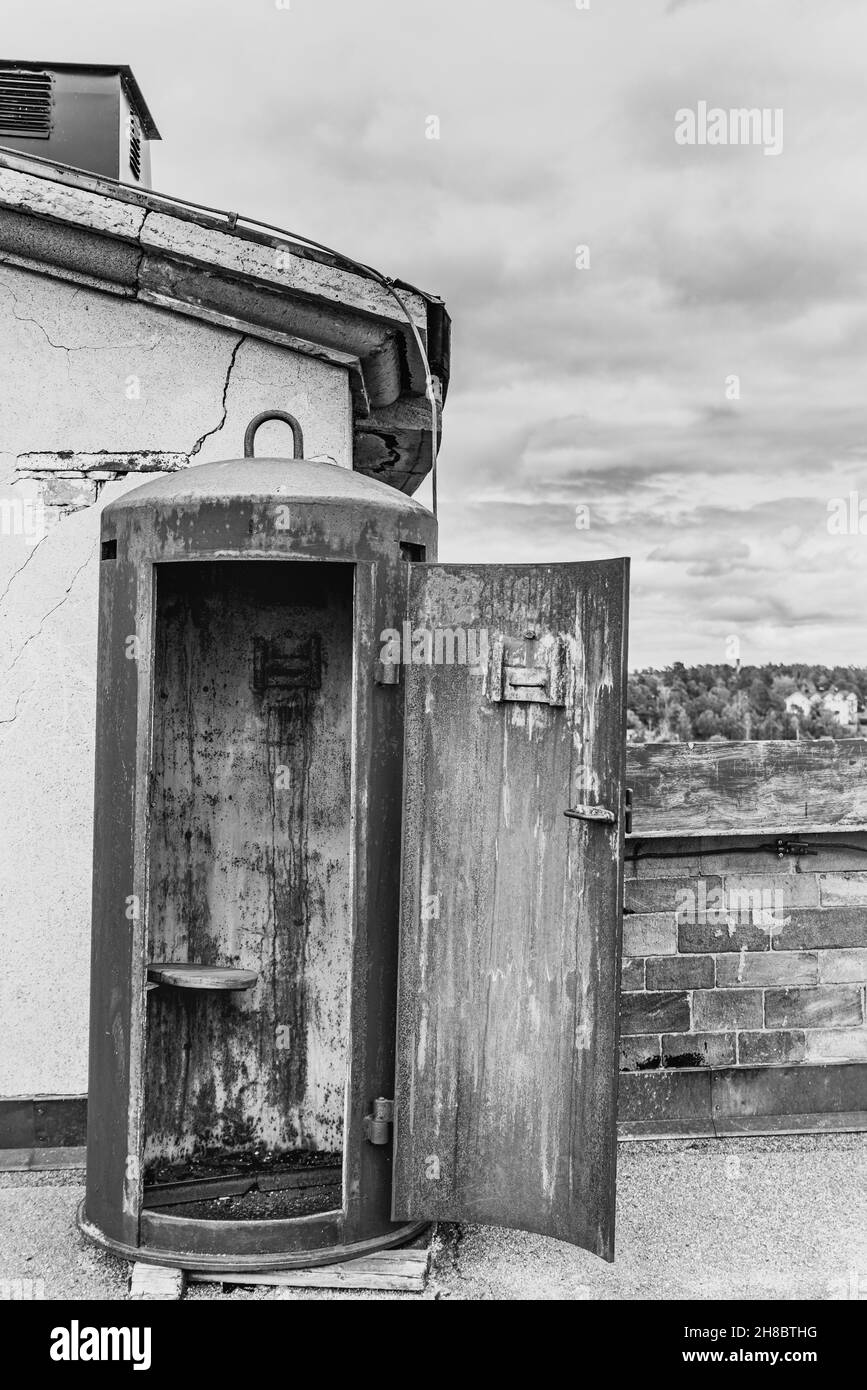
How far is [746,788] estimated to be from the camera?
429 cm

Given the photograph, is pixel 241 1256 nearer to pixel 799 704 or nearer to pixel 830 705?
pixel 799 704

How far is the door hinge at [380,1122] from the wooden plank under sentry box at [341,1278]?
1.15ft

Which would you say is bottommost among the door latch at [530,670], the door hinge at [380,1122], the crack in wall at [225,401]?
the door hinge at [380,1122]

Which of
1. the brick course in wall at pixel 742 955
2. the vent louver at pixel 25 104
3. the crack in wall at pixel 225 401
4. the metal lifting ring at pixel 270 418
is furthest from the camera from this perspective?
the vent louver at pixel 25 104

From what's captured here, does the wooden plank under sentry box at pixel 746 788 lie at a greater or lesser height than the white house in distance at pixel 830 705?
lesser

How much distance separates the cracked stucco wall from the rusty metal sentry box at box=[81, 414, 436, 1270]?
427mm

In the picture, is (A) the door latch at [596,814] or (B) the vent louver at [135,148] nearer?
(A) the door latch at [596,814]

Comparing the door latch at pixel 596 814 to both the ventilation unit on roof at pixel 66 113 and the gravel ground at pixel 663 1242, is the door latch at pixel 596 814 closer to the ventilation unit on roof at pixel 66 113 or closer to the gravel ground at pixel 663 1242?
the gravel ground at pixel 663 1242

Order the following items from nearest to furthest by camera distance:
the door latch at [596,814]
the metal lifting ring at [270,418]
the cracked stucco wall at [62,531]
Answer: the door latch at [596,814], the metal lifting ring at [270,418], the cracked stucco wall at [62,531]

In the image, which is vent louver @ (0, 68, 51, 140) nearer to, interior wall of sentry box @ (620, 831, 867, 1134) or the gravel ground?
interior wall of sentry box @ (620, 831, 867, 1134)

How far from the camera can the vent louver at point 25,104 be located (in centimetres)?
499

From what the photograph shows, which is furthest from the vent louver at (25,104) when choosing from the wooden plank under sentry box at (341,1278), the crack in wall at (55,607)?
the wooden plank under sentry box at (341,1278)
